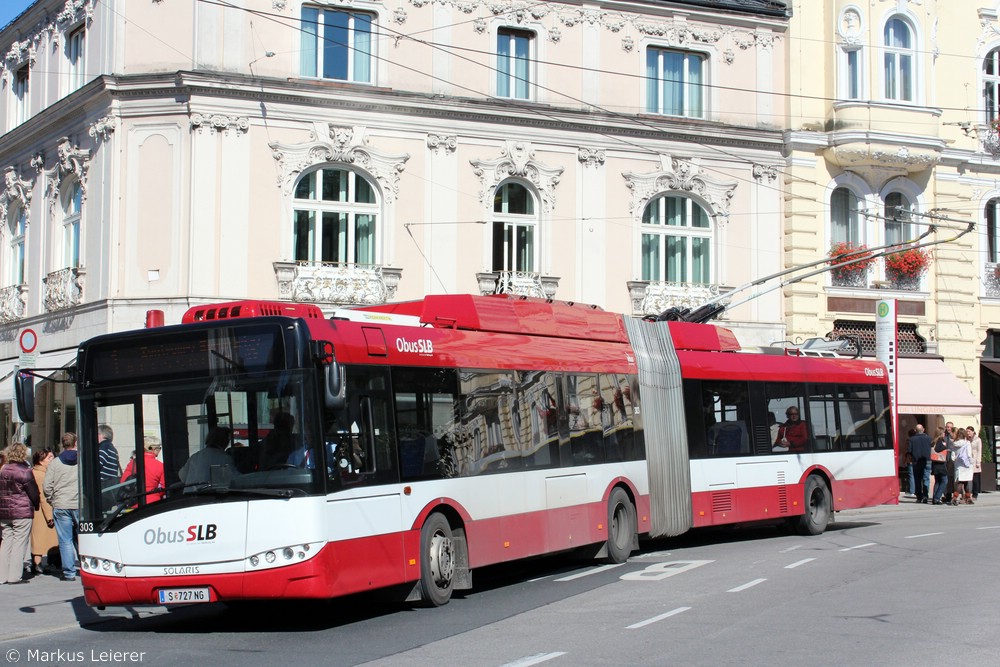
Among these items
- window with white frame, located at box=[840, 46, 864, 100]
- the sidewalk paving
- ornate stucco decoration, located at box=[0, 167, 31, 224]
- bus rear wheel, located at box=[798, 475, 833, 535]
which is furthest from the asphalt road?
window with white frame, located at box=[840, 46, 864, 100]

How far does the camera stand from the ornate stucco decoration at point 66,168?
92.1ft

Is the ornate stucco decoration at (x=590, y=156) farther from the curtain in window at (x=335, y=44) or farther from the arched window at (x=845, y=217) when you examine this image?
the arched window at (x=845, y=217)

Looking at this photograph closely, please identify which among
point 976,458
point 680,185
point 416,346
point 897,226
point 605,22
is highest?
point 605,22

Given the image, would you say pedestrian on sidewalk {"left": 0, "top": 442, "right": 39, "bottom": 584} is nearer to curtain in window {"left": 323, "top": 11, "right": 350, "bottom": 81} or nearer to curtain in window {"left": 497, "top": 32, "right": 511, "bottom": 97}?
curtain in window {"left": 323, "top": 11, "right": 350, "bottom": 81}

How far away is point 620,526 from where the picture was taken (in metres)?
17.2

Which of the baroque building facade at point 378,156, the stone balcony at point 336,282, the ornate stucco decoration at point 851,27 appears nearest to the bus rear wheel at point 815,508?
the baroque building facade at point 378,156

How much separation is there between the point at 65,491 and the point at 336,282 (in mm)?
12144

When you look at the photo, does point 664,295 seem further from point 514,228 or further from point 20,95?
point 20,95

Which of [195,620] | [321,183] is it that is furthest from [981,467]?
[195,620]

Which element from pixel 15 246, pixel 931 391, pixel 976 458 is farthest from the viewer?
pixel 931 391

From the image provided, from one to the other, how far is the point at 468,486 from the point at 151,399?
145 inches

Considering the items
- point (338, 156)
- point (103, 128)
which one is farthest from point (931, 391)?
point (103, 128)

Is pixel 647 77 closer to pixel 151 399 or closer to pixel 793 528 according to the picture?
pixel 793 528

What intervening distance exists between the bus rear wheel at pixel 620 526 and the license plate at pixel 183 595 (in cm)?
707
